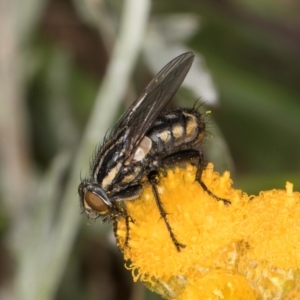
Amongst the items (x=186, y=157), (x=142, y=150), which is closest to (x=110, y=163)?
(x=142, y=150)

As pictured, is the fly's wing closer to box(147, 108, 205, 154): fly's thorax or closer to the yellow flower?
box(147, 108, 205, 154): fly's thorax

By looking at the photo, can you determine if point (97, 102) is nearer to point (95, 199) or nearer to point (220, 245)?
point (95, 199)

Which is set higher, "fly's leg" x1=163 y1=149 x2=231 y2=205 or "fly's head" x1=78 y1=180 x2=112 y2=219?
"fly's leg" x1=163 y1=149 x2=231 y2=205

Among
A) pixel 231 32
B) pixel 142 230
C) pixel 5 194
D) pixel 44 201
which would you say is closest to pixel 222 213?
pixel 142 230

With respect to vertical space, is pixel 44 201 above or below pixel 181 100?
below

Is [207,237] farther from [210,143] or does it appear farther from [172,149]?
[210,143]

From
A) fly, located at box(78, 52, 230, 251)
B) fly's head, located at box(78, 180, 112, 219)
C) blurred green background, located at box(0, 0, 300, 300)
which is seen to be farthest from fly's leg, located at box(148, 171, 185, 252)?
blurred green background, located at box(0, 0, 300, 300)

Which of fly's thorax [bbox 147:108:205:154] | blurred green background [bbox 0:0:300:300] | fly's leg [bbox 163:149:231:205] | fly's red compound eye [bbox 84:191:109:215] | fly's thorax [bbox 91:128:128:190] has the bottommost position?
fly's red compound eye [bbox 84:191:109:215]
